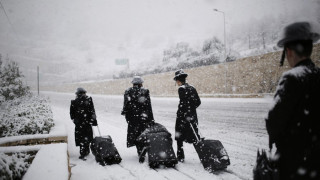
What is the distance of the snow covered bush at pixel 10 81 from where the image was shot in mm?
16375

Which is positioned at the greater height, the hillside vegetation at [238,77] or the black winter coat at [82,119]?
the hillside vegetation at [238,77]

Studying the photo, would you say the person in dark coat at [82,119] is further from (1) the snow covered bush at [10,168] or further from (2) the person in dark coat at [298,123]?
(2) the person in dark coat at [298,123]

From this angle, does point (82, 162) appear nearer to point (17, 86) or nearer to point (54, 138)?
point (54, 138)

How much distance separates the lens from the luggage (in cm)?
504

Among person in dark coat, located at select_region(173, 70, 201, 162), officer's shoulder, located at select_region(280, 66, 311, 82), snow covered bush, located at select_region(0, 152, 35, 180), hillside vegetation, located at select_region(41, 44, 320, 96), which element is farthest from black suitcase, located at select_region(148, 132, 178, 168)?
hillside vegetation, located at select_region(41, 44, 320, 96)

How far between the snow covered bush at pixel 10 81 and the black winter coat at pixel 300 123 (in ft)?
58.1

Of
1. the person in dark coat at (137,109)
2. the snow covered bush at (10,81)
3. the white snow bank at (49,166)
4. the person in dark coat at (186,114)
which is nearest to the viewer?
the white snow bank at (49,166)

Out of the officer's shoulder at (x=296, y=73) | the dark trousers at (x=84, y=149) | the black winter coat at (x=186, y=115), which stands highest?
the officer's shoulder at (x=296, y=73)

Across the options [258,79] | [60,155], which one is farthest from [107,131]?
[258,79]

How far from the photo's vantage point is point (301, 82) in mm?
1929

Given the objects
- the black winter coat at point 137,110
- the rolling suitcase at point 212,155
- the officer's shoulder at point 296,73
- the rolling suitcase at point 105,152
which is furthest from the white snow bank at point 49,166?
the officer's shoulder at point 296,73

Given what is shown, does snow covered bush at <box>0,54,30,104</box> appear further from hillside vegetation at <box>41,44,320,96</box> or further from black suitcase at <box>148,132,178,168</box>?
hillside vegetation at <box>41,44,320,96</box>

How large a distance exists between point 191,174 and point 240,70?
22750 mm

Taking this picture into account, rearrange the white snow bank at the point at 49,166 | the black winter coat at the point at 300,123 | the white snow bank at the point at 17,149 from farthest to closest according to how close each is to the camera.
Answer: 1. the white snow bank at the point at 17,149
2. the white snow bank at the point at 49,166
3. the black winter coat at the point at 300,123
